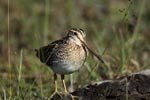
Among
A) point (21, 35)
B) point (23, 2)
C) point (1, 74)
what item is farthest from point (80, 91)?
point (23, 2)

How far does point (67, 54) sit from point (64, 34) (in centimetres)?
415

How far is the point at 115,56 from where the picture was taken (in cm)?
793

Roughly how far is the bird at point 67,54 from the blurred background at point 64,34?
0.27 m

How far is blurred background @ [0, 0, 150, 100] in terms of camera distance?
7.24 m

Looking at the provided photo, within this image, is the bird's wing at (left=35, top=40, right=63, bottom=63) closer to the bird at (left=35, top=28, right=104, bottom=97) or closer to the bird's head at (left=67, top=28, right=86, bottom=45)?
the bird at (left=35, top=28, right=104, bottom=97)

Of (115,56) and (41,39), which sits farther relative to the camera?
(41,39)

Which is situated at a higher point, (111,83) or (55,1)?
(55,1)

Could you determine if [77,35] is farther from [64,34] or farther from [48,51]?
[64,34]

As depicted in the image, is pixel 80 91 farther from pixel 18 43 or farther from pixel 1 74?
pixel 18 43

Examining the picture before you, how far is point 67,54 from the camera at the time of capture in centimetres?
653

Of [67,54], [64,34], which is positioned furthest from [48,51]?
[64,34]

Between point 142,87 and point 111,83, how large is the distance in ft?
1.12

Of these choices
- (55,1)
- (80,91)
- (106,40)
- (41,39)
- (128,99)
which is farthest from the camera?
(55,1)

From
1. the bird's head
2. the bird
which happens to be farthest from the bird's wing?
the bird's head
